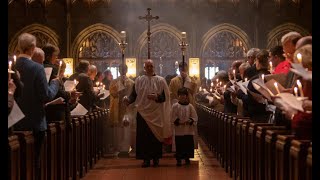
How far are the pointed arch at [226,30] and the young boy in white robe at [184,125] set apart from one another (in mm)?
11363

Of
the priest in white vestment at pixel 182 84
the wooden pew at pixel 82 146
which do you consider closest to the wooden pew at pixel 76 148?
the wooden pew at pixel 82 146

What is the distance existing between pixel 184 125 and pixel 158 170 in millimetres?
1261

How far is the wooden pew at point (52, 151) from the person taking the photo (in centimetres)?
678

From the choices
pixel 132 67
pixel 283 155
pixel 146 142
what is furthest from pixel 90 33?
pixel 283 155

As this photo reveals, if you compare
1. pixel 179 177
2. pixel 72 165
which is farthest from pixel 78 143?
pixel 179 177

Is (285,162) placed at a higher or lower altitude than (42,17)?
lower

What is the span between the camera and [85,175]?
33.5 feet

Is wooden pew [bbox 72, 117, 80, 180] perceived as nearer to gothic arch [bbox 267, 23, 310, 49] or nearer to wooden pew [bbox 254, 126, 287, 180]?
wooden pew [bbox 254, 126, 287, 180]

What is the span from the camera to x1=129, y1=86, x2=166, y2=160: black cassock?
11578 mm

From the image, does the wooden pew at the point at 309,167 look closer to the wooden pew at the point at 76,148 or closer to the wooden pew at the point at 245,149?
the wooden pew at the point at 245,149

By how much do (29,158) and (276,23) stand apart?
18.3m

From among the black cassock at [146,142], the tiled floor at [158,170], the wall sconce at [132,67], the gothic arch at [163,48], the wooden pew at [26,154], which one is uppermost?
the gothic arch at [163,48]

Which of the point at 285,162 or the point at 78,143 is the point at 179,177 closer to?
the point at 78,143

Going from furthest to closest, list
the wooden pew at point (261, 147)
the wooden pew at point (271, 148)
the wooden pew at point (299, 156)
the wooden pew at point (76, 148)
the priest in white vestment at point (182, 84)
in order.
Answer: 1. the priest in white vestment at point (182, 84)
2. the wooden pew at point (76, 148)
3. the wooden pew at point (261, 147)
4. the wooden pew at point (271, 148)
5. the wooden pew at point (299, 156)
